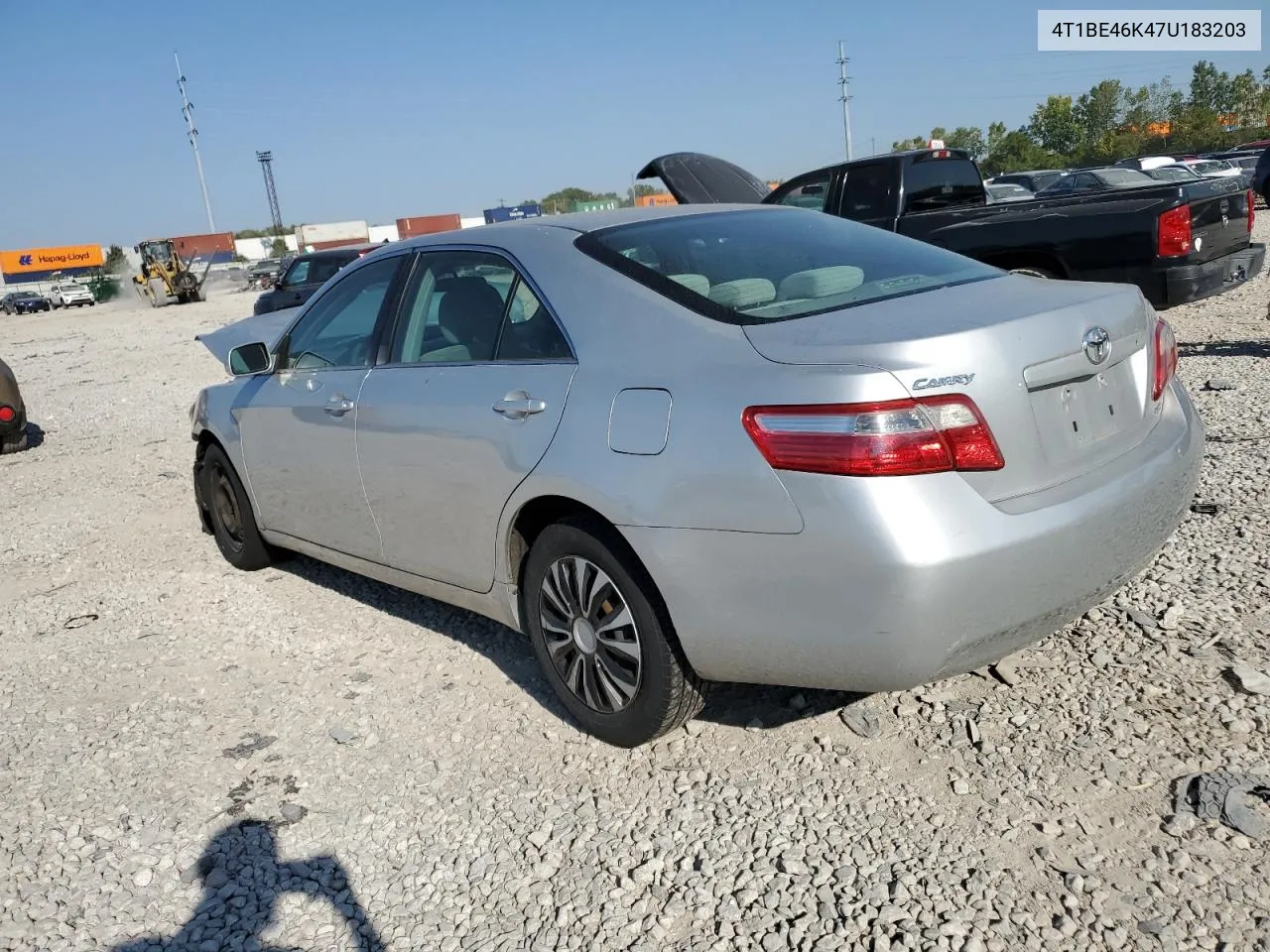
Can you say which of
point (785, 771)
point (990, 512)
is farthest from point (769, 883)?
point (990, 512)

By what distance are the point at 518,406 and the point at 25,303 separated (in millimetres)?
55441

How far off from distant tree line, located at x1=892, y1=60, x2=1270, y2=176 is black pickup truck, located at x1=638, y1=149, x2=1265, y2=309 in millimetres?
60046

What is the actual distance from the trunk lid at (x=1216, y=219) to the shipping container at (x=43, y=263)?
97588 mm

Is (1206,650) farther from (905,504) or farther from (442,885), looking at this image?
(442,885)

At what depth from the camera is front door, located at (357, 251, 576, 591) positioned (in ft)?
10.6

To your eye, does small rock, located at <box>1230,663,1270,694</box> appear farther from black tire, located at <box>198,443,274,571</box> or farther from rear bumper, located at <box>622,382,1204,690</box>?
black tire, located at <box>198,443,274,571</box>

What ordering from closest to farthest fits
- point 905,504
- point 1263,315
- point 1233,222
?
point 905,504, point 1233,222, point 1263,315

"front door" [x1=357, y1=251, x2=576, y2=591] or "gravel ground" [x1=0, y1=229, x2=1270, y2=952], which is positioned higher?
"front door" [x1=357, y1=251, x2=576, y2=591]

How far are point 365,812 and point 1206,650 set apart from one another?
2.69 meters

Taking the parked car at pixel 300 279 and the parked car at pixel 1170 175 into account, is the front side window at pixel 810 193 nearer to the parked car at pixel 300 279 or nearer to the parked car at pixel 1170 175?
the parked car at pixel 300 279

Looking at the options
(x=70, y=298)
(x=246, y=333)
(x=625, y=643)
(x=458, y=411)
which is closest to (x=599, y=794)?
(x=625, y=643)

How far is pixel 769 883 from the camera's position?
254cm

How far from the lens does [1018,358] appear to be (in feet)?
8.43

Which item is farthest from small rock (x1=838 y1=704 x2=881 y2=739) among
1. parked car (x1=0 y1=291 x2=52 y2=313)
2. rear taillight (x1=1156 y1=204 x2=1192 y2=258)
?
parked car (x1=0 y1=291 x2=52 y2=313)
